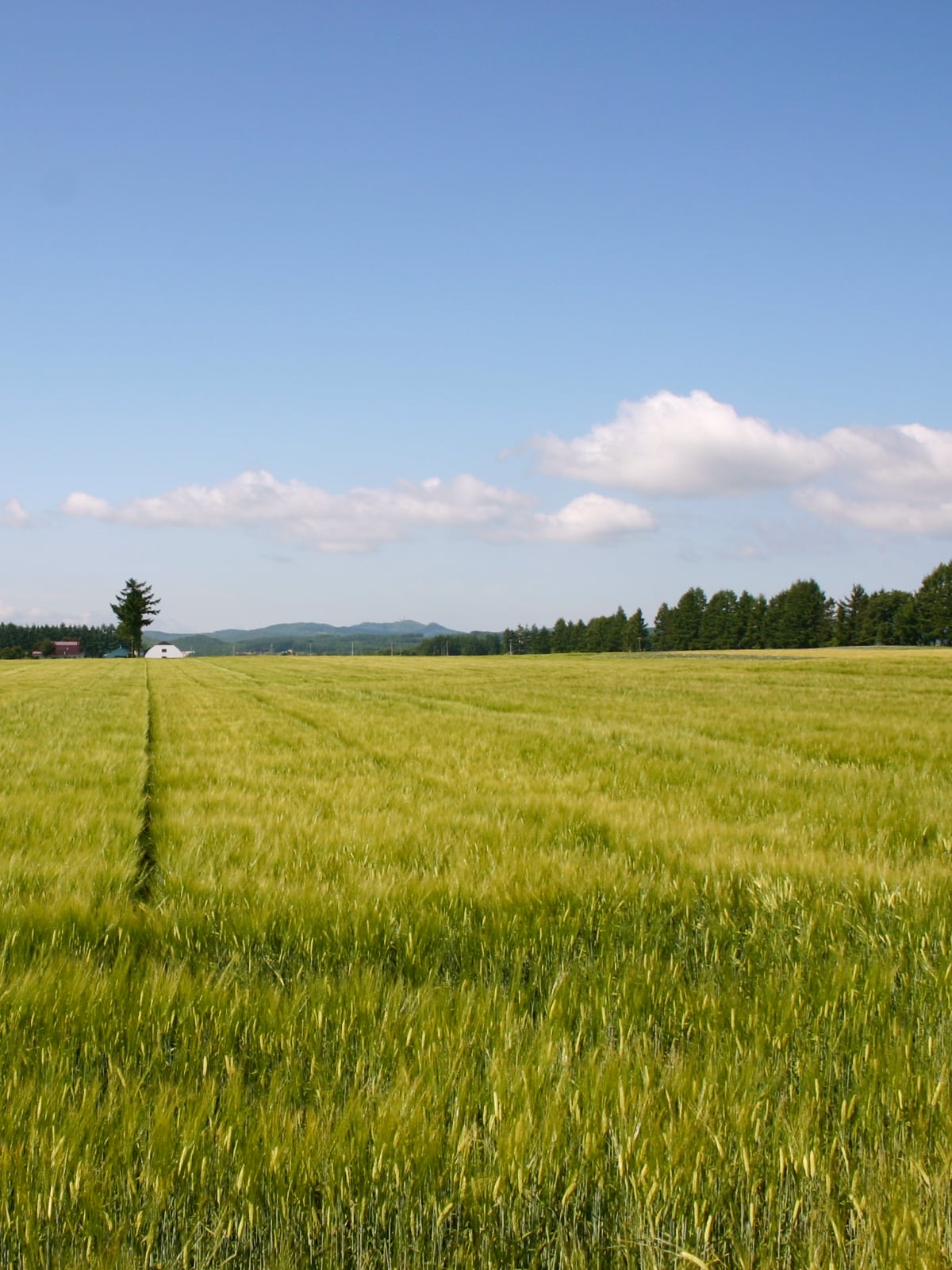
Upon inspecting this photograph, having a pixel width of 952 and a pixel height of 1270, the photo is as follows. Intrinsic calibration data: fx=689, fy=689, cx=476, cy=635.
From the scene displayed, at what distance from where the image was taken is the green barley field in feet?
5.18

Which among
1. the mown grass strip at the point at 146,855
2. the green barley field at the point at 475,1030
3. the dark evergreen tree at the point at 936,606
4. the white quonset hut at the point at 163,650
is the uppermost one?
the dark evergreen tree at the point at 936,606

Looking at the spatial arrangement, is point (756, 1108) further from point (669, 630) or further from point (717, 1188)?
point (669, 630)

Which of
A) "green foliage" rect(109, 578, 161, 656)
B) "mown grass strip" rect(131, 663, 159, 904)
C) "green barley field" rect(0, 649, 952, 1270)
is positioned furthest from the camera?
"green foliage" rect(109, 578, 161, 656)

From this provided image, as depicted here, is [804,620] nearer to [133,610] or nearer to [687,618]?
[687,618]

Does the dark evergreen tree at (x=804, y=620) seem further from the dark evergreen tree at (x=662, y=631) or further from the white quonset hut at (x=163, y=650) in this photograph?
the white quonset hut at (x=163, y=650)

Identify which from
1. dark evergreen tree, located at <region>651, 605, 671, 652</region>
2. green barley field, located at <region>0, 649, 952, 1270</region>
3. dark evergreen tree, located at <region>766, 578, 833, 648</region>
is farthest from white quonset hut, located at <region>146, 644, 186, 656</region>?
green barley field, located at <region>0, 649, 952, 1270</region>

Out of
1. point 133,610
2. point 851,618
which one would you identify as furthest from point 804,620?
point 133,610

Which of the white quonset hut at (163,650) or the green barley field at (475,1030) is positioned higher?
the green barley field at (475,1030)

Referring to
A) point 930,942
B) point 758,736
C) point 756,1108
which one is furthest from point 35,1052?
point 758,736

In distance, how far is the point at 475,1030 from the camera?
2.38m

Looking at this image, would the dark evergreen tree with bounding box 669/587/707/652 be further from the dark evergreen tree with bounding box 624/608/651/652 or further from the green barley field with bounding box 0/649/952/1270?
the green barley field with bounding box 0/649/952/1270

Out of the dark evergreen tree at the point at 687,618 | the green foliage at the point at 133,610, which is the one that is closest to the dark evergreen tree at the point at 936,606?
the dark evergreen tree at the point at 687,618

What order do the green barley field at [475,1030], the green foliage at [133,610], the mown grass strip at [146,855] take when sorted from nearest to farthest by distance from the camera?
the green barley field at [475,1030] → the mown grass strip at [146,855] → the green foliage at [133,610]

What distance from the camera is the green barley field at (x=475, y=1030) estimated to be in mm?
1578
